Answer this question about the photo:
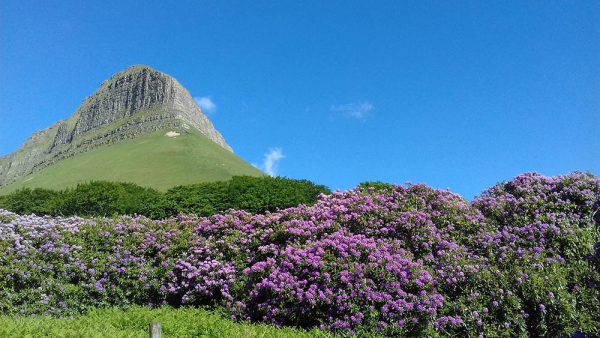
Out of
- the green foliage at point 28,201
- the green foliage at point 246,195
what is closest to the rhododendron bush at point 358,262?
the green foliage at point 246,195

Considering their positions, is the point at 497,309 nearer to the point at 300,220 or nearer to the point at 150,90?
the point at 300,220

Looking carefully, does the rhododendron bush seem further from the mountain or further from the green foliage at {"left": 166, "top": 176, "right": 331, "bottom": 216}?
the mountain

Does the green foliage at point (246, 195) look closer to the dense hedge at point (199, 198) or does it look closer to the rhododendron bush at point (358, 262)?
the dense hedge at point (199, 198)

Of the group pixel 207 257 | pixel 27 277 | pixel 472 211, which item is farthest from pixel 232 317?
pixel 472 211

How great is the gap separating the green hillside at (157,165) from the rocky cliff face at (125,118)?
1566cm

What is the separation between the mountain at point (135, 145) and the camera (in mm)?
79188

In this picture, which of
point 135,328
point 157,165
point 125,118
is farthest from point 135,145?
point 135,328

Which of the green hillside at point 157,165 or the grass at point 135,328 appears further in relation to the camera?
the green hillside at point 157,165

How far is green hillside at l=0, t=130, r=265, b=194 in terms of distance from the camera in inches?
2879

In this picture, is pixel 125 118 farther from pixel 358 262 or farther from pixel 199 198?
pixel 358 262

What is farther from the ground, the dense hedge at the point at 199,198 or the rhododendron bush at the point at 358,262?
the dense hedge at the point at 199,198

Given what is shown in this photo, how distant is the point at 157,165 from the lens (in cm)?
8162

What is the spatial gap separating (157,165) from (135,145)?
1024 inches

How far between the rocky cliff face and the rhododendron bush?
105m
